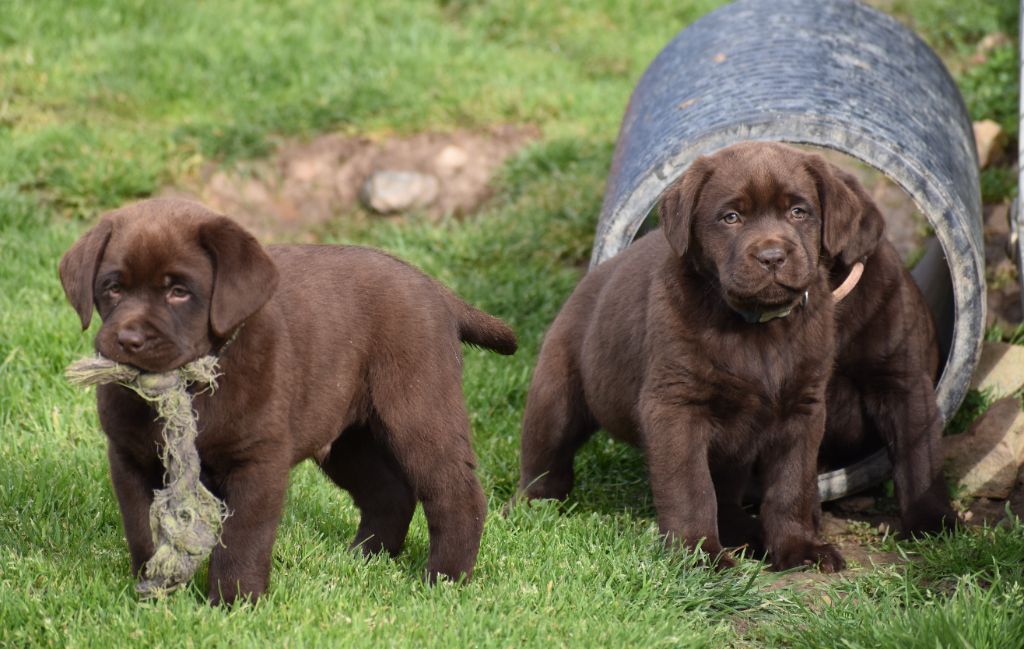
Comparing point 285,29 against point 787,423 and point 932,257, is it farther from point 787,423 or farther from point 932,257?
point 787,423

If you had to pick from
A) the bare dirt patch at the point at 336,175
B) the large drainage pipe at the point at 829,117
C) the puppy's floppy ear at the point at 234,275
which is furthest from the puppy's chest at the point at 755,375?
the bare dirt patch at the point at 336,175

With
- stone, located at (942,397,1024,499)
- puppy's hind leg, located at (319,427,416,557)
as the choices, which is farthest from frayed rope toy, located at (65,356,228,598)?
stone, located at (942,397,1024,499)

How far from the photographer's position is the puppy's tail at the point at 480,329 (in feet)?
15.5

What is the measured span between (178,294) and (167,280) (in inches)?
2.1

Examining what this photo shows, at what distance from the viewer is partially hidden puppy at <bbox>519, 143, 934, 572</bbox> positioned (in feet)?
15.5

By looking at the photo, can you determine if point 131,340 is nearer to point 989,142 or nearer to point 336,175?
point 336,175

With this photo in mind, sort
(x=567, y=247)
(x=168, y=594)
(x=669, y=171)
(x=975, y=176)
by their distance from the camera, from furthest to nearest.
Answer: (x=567, y=247), (x=975, y=176), (x=669, y=171), (x=168, y=594)

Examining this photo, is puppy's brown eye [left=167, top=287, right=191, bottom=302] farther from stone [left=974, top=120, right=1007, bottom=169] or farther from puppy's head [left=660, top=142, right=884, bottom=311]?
stone [left=974, top=120, right=1007, bottom=169]

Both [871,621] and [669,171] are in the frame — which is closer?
[871,621]

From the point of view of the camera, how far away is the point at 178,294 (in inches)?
150

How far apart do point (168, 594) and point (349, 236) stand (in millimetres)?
4475

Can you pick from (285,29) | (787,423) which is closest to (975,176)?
(787,423)

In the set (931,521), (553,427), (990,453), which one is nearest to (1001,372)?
(990,453)

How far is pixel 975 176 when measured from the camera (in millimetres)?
6441
